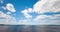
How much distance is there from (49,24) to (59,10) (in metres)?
0.18

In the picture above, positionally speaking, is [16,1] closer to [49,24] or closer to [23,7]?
[23,7]

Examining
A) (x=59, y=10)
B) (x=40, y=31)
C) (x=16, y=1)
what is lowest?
(x=40, y=31)

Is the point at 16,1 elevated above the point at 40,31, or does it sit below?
above

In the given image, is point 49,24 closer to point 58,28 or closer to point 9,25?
point 58,28

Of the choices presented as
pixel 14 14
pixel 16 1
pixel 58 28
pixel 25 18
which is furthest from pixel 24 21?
pixel 58 28

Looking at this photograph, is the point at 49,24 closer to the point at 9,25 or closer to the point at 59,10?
the point at 59,10

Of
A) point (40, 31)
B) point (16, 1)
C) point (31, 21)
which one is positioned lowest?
point (40, 31)

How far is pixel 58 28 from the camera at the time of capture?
1.16m

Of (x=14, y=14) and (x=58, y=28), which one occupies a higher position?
(x=14, y=14)

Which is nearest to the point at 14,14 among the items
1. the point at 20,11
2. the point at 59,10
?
the point at 20,11

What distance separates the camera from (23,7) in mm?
1206

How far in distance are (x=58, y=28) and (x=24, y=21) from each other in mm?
368


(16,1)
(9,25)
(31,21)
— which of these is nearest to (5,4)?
(16,1)

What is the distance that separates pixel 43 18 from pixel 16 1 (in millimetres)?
352
